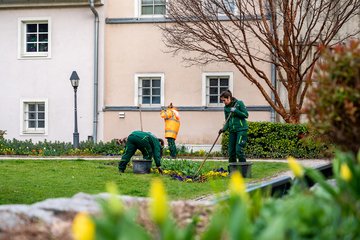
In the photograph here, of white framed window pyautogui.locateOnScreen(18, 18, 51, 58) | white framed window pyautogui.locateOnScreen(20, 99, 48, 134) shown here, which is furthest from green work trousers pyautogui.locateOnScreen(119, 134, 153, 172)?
white framed window pyautogui.locateOnScreen(18, 18, 51, 58)

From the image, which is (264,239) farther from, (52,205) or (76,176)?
(76,176)

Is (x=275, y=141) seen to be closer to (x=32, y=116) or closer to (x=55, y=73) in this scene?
(x=55, y=73)

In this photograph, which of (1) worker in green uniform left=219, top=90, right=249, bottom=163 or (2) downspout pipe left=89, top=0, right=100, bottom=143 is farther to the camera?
(2) downspout pipe left=89, top=0, right=100, bottom=143

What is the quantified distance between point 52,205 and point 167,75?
19659 millimetres

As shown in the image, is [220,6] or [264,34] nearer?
[264,34]

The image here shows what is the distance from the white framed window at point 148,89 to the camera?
23812mm

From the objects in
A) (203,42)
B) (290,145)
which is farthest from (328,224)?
(203,42)

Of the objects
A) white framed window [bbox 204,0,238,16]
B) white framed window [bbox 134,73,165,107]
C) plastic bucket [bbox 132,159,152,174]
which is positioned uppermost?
white framed window [bbox 204,0,238,16]

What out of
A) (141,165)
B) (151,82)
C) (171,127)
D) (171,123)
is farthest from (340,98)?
(151,82)

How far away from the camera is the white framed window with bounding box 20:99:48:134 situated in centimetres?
2442

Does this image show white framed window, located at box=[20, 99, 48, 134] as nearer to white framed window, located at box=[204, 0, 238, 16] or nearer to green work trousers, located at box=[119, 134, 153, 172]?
white framed window, located at box=[204, 0, 238, 16]

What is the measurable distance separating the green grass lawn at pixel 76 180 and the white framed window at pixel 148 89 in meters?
6.85

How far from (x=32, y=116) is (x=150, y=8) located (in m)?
5.54

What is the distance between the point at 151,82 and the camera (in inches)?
944
